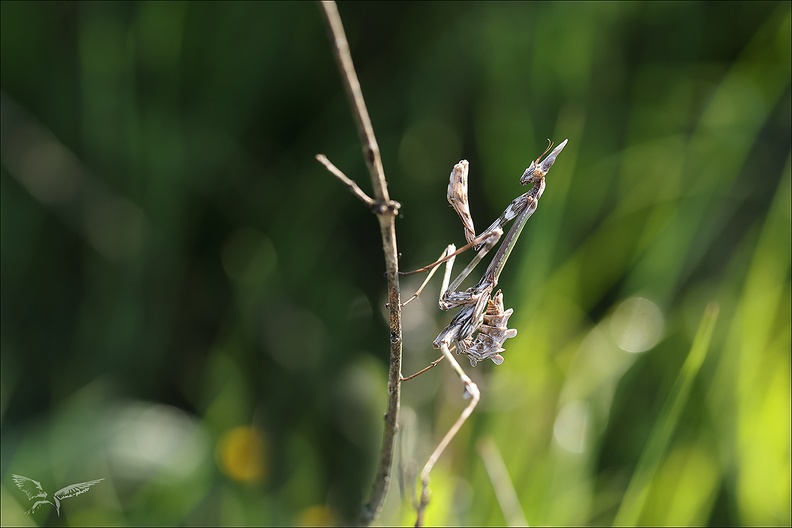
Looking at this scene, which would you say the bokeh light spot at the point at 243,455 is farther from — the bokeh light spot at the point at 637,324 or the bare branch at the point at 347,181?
the bare branch at the point at 347,181

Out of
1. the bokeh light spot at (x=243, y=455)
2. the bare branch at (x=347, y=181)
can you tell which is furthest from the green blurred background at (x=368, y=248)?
the bare branch at (x=347, y=181)

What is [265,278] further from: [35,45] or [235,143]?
Result: [35,45]

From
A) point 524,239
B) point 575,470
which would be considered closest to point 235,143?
point 524,239

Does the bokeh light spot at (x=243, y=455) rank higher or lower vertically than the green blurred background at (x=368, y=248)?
lower

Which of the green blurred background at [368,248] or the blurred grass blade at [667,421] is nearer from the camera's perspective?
the blurred grass blade at [667,421]

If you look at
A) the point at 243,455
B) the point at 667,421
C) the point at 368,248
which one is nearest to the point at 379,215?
the point at 667,421

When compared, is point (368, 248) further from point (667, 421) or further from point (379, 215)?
point (379, 215)

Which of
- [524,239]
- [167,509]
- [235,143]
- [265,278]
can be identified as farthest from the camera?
[235,143]
